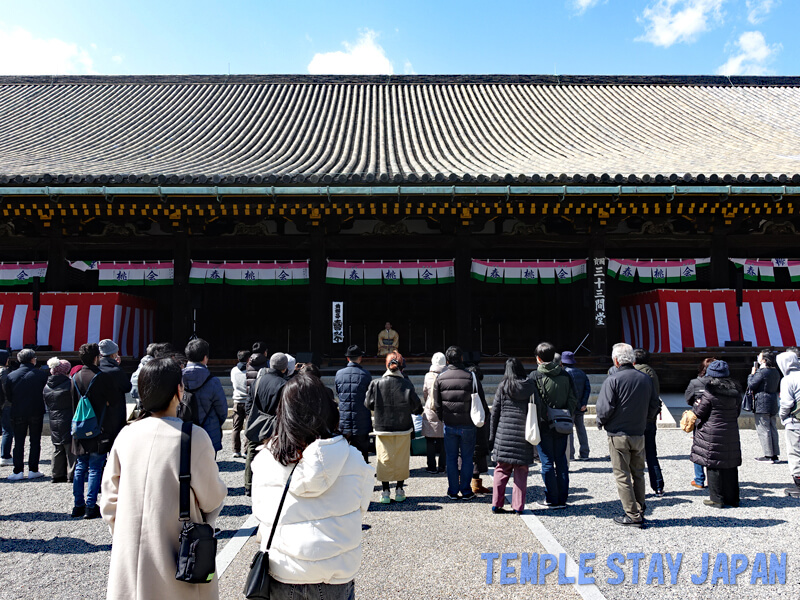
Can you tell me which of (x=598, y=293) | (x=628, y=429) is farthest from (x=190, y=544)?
(x=598, y=293)

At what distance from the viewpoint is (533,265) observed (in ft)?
36.8

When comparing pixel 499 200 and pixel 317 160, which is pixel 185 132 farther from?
pixel 499 200

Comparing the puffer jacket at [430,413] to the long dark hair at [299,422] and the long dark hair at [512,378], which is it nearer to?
the long dark hair at [512,378]

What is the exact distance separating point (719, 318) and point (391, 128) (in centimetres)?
899

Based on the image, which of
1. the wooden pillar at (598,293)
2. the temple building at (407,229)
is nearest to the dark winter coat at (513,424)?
the temple building at (407,229)

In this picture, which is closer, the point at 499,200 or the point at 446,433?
the point at 446,433

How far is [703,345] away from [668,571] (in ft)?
26.2

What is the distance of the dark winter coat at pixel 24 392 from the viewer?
6.04m

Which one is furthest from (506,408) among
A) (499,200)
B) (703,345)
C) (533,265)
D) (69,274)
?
(69,274)

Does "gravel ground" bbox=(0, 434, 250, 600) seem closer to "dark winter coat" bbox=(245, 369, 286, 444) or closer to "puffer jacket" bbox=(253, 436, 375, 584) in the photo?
"dark winter coat" bbox=(245, 369, 286, 444)

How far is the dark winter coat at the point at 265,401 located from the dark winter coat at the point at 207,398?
278 millimetres

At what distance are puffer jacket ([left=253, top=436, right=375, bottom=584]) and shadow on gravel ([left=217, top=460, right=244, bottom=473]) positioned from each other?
4.72 meters

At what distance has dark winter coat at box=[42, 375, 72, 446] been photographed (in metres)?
5.68

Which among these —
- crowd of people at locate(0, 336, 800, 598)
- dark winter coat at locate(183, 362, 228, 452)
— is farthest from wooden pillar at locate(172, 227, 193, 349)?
dark winter coat at locate(183, 362, 228, 452)
